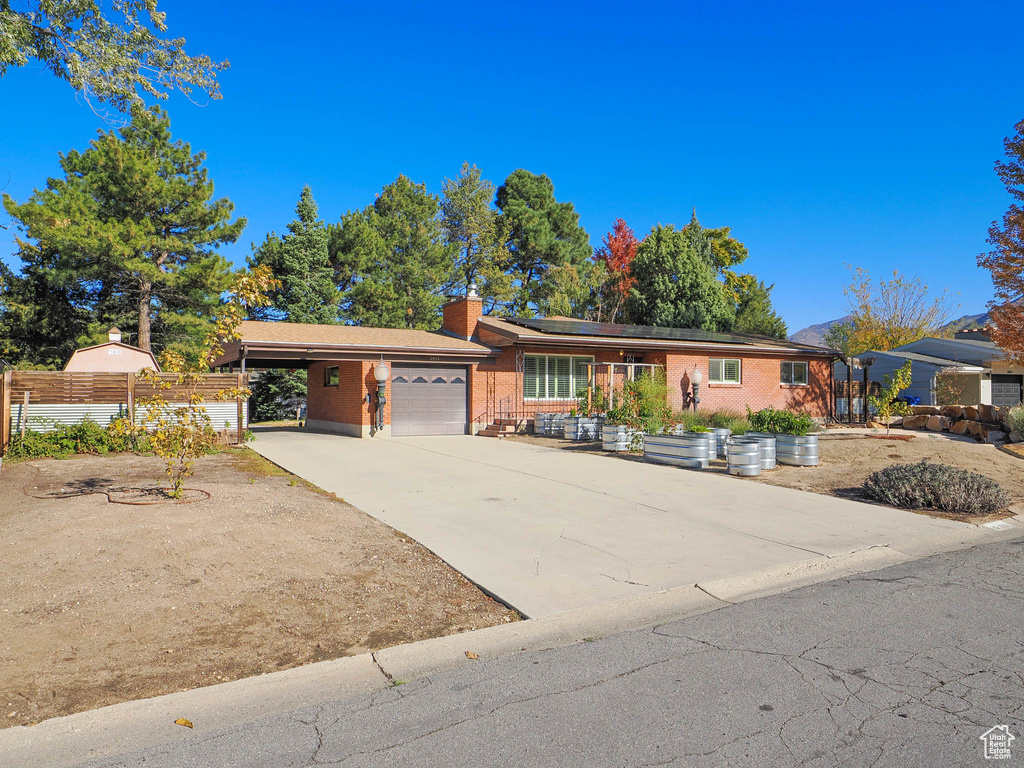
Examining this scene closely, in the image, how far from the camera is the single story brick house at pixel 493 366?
770 inches

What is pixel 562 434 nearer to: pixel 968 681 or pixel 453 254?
pixel 968 681

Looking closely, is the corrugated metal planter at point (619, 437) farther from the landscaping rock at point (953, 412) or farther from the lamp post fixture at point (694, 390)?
the landscaping rock at point (953, 412)

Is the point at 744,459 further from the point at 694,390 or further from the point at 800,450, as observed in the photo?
the point at 694,390

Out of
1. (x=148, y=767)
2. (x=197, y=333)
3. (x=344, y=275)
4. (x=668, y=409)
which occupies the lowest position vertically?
(x=148, y=767)

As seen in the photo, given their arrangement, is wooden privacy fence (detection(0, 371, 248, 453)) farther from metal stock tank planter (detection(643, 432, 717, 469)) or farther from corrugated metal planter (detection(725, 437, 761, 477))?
corrugated metal planter (detection(725, 437, 761, 477))

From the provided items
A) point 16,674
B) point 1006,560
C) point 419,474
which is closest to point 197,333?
point 419,474

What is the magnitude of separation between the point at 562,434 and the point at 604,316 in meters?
25.0

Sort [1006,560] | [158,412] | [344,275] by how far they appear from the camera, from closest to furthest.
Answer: [1006,560] → [158,412] → [344,275]

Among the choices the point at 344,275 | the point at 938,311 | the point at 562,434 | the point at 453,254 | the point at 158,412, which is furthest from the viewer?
the point at 938,311

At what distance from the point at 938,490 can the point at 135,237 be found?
90.0ft

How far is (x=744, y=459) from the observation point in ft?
36.5

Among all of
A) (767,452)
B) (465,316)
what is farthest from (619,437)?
(465,316)

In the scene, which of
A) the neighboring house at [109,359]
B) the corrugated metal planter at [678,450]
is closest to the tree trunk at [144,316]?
the neighboring house at [109,359]

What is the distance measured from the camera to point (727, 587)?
5.28 meters
